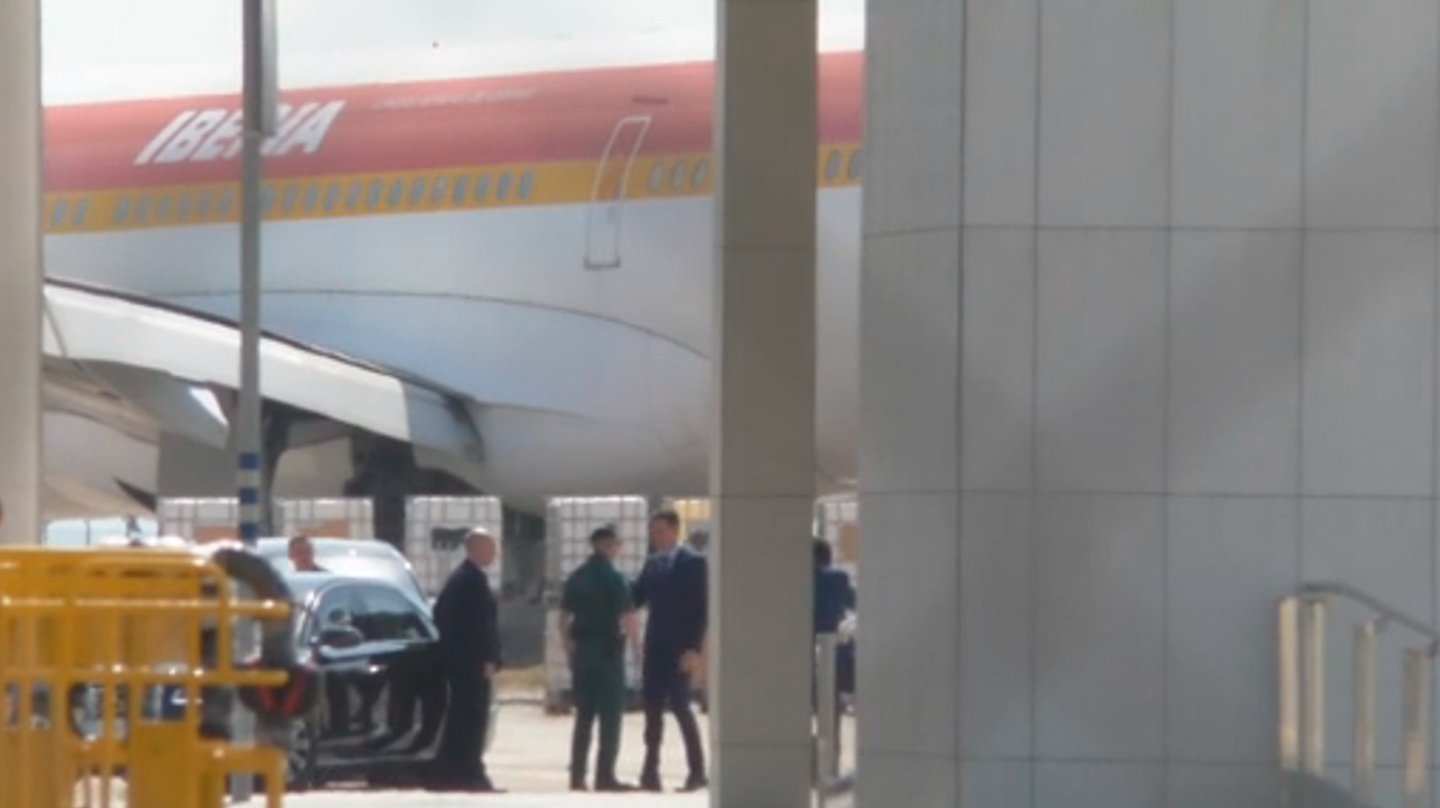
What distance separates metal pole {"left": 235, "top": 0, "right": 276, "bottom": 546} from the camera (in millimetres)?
19516

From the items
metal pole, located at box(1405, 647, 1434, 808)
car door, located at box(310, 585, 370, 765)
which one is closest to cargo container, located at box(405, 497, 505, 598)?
car door, located at box(310, 585, 370, 765)

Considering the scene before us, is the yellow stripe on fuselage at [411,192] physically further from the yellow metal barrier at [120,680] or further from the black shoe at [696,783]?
the yellow metal barrier at [120,680]

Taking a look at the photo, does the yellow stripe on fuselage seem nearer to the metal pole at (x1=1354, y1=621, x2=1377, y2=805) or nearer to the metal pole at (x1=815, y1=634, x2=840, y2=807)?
the metal pole at (x1=815, y1=634, x2=840, y2=807)

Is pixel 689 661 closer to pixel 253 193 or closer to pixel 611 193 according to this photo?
pixel 253 193

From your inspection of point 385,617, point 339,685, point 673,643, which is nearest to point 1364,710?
point 673,643

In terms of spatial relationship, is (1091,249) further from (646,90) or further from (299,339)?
(299,339)

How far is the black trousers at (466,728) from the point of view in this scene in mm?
18797

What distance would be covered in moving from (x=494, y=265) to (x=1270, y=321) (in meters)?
20.9

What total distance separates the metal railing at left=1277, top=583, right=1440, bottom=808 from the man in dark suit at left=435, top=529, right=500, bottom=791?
860 centimetres

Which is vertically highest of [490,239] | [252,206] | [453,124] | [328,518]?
[453,124]

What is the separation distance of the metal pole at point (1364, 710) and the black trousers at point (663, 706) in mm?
8731

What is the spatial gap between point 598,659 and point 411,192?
Result: 1302cm

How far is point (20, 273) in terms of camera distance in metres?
15.8

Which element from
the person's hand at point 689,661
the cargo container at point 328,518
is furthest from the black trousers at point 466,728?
the cargo container at point 328,518
